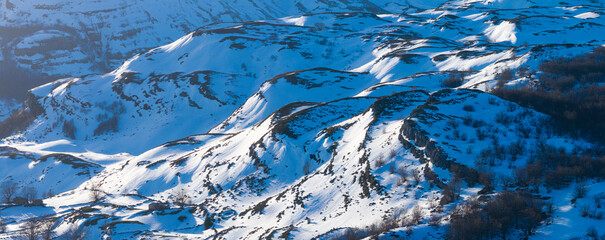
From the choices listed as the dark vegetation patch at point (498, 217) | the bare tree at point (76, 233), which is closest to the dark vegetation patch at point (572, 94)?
the dark vegetation patch at point (498, 217)

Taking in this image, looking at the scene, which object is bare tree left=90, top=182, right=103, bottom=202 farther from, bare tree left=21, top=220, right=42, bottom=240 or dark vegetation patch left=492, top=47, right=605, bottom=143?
dark vegetation patch left=492, top=47, right=605, bottom=143

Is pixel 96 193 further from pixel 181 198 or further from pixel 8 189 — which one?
pixel 8 189

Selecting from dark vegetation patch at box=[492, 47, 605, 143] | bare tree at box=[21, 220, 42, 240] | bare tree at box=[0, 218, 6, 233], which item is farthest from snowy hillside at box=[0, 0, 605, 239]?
dark vegetation patch at box=[492, 47, 605, 143]

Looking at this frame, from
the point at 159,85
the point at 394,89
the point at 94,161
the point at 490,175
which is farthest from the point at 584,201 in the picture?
the point at 159,85

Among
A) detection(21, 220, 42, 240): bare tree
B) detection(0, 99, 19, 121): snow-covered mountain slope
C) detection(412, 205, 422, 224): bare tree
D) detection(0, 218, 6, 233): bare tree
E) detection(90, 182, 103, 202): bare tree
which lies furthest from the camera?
detection(0, 99, 19, 121): snow-covered mountain slope

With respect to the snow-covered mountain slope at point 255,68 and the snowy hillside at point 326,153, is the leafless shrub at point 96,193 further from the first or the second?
the snow-covered mountain slope at point 255,68

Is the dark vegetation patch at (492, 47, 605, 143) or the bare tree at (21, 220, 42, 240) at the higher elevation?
the dark vegetation patch at (492, 47, 605, 143)

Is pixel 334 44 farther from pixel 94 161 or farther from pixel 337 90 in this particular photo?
pixel 94 161
